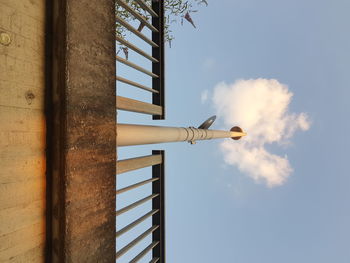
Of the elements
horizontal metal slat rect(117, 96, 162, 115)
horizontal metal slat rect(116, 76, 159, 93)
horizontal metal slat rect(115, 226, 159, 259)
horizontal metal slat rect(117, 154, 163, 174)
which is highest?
horizontal metal slat rect(116, 76, 159, 93)

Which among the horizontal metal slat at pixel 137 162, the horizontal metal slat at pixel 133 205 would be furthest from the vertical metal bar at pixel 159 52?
the horizontal metal slat at pixel 133 205

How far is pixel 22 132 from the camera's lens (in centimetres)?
257

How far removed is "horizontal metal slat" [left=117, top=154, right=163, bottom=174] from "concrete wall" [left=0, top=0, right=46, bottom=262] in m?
2.48

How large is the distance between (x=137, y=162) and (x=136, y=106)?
1.33 m

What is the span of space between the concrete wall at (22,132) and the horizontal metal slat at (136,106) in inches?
84.6

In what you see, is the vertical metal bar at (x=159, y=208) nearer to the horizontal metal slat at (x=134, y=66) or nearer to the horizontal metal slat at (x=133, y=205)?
the horizontal metal slat at (x=133, y=205)

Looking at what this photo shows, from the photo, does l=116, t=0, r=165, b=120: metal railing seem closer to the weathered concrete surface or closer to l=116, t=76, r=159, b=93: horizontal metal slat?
l=116, t=76, r=159, b=93: horizontal metal slat

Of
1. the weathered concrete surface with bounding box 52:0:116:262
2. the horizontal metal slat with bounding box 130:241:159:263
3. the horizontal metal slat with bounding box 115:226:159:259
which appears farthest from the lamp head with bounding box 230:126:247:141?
the weathered concrete surface with bounding box 52:0:116:262

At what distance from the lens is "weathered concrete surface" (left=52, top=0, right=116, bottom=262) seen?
266 cm

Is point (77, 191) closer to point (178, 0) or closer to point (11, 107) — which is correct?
point (11, 107)

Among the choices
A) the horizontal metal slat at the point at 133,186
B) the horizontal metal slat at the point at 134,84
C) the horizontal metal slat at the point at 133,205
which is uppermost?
the horizontal metal slat at the point at 134,84

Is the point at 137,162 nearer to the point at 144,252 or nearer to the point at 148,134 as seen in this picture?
the point at 148,134

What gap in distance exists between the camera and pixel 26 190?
260cm

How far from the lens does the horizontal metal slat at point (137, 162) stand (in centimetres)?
521
